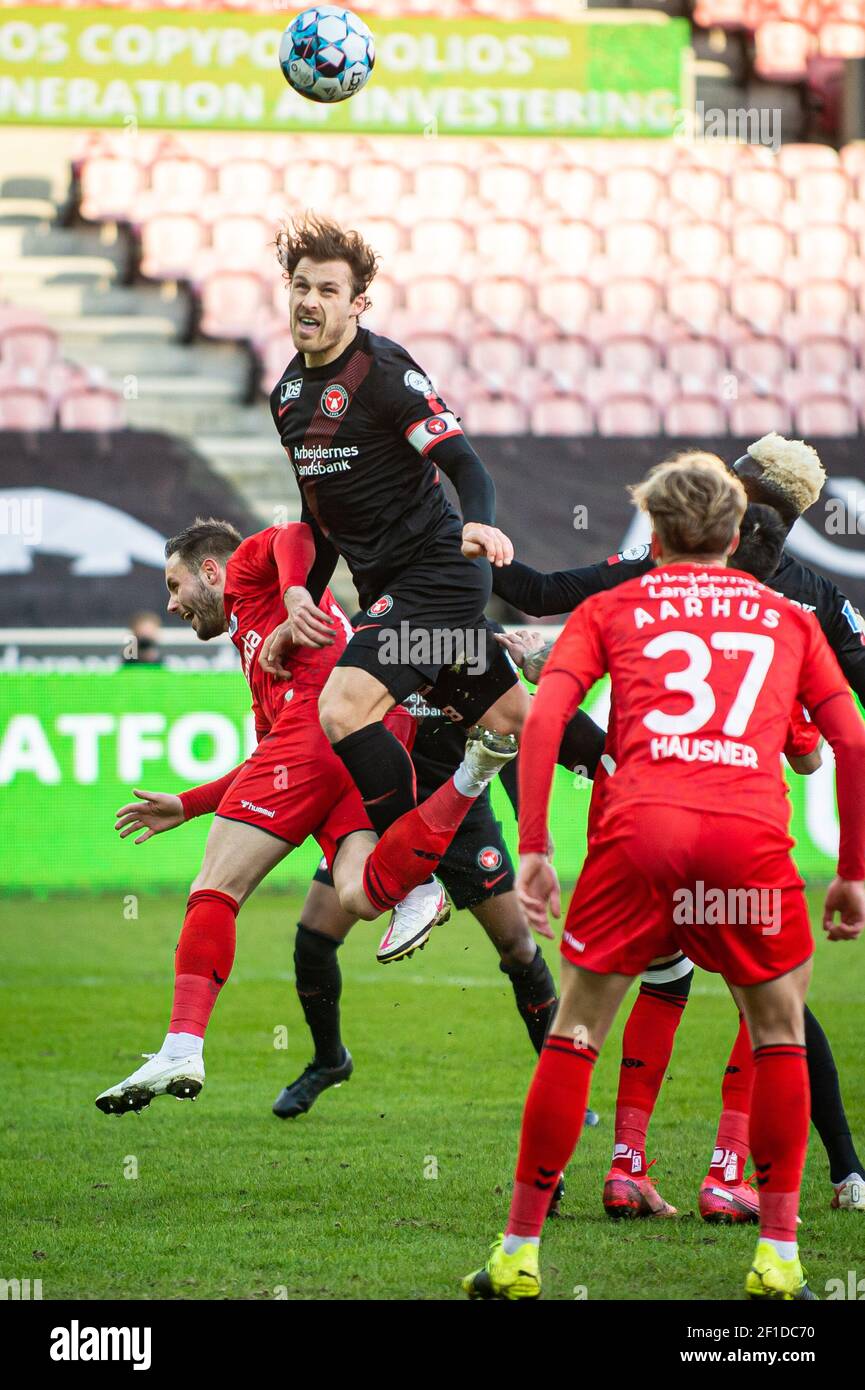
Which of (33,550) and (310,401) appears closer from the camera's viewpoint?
(310,401)

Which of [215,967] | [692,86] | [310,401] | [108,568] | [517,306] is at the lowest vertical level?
[215,967]

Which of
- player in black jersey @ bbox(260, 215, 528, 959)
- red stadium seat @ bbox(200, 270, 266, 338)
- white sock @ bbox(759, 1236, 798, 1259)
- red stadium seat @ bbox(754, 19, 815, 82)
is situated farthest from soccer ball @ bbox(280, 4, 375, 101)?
red stadium seat @ bbox(754, 19, 815, 82)

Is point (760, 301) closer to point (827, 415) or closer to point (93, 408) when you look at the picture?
point (827, 415)

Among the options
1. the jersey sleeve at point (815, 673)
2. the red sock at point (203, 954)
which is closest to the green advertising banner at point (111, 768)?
the red sock at point (203, 954)

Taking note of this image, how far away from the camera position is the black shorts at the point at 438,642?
4.84 meters

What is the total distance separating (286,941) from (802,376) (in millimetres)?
8474

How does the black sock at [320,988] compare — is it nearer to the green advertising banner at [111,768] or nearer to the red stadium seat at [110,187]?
the green advertising banner at [111,768]

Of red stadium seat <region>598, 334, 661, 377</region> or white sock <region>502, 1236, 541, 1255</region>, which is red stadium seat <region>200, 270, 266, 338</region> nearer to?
red stadium seat <region>598, 334, 661, 377</region>

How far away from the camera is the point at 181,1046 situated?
450 centimetres

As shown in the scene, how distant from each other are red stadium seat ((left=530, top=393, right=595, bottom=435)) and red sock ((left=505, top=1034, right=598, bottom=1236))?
40.2 ft

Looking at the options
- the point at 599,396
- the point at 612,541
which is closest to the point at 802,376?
the point at 599,396

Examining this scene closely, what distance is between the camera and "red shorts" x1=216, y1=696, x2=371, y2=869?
4938 millimetres
